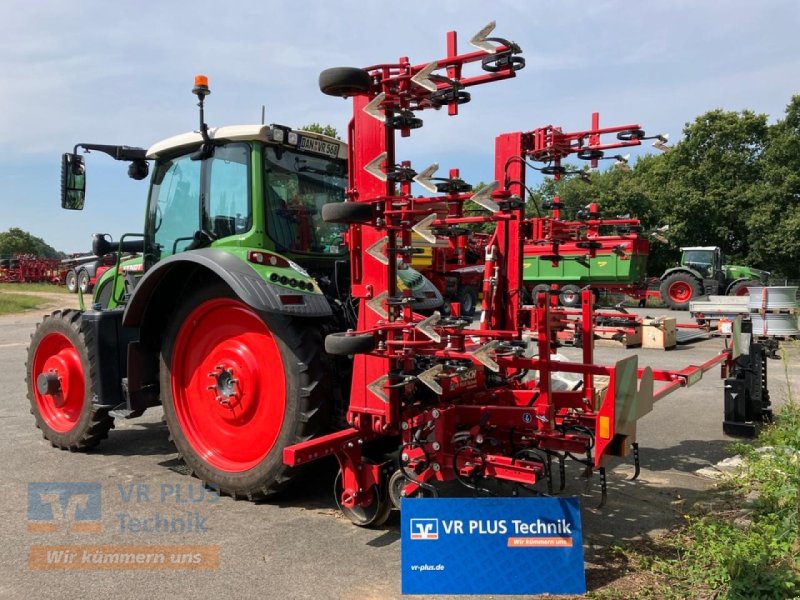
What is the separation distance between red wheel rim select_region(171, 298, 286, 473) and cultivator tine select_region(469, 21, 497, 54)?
2.05m

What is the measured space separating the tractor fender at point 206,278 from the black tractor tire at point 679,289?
1916 centimetres

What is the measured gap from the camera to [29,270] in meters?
33.9

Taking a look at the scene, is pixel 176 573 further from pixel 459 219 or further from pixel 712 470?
pixel 712 470

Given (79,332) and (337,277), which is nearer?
(337,277)

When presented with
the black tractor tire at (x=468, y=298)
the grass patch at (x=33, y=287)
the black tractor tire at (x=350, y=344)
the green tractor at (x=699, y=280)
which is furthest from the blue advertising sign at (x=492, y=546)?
the grass patch at (x=33, y=287)

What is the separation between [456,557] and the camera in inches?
112

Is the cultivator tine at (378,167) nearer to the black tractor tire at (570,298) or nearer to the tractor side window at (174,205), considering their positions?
the tractor side window at (174,205)

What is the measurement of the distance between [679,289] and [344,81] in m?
20.1

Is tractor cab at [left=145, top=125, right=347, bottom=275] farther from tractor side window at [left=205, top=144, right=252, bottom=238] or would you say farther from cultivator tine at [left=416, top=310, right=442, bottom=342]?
cultivator tine at [left=416, top=310, right=442, bottom=342]

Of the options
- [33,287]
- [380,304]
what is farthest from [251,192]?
[33,287]

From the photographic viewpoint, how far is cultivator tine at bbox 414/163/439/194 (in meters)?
3.14

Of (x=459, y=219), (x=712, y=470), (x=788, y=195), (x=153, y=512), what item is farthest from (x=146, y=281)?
(x=788, y=195)

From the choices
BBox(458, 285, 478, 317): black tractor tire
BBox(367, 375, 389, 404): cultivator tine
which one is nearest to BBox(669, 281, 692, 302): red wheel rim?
BBox(458, 285, 478, 317): black tractor tire

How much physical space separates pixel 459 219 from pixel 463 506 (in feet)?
4.92
